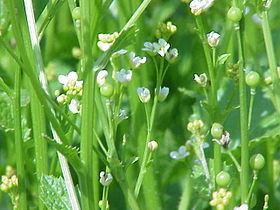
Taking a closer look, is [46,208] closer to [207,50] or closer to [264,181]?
[207,50]

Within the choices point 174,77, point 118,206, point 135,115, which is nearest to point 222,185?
point 135,115

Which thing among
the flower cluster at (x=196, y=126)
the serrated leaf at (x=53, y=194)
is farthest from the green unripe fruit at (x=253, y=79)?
the serrated leaf at (x=53, y=194)

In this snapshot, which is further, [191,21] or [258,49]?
[191,21]

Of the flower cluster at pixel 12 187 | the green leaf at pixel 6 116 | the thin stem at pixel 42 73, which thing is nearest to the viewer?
the thin stem at pixel 42 73

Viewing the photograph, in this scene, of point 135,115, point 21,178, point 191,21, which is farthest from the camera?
point 191,21

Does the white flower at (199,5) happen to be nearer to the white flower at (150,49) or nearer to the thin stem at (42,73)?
the white flower at (150,49)

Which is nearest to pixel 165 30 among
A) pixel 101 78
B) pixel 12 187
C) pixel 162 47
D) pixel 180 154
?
pixel 162 47

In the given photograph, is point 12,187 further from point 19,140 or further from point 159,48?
point 159,48

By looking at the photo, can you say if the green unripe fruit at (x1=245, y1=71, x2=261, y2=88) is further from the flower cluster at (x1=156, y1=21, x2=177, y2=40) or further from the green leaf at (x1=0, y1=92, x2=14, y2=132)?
the green leaf at (x1=0, y1=92, x2=14, y2=132)
